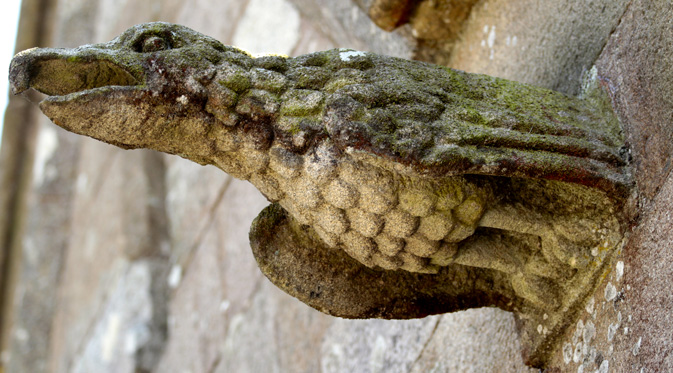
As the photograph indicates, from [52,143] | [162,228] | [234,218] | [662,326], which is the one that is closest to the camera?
[662,326]

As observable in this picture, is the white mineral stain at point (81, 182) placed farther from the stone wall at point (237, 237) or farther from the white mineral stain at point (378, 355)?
the white mineral stain at point (378, 355)

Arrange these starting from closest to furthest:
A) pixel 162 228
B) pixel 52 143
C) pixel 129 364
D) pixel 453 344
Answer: pixel 453 344, pixel 129 364, pixel 162 228, pixel 52 143

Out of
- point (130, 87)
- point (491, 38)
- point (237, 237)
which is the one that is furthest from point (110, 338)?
point (130, 87)

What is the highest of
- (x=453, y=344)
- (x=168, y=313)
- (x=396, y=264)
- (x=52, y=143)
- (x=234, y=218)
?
(x=396, y=264)

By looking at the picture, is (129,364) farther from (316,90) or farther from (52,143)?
(316,90)

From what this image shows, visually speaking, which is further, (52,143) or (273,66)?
(52,143)

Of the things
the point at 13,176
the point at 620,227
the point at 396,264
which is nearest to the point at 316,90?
the point at 396,264

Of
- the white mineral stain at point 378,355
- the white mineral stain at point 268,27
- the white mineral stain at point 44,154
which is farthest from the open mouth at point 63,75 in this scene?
the white mineral stain at point 44,154
